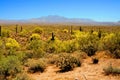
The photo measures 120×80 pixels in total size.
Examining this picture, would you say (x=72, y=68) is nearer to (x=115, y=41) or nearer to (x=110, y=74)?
(x=110, y=74)

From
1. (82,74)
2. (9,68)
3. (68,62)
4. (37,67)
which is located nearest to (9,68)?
(9,68)

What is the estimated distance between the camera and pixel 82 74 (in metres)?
12.2

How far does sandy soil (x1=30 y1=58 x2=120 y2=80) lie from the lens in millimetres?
11594

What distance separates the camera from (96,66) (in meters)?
13.9

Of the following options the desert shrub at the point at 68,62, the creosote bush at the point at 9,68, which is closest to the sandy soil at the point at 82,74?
the desert shrub at the point at 68,62

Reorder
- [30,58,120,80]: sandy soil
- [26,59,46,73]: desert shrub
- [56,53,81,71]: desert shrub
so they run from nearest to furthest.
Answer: [30,58,120,80]: sandy soil < [56,53,81,71]: desert shrub < [26,59,46,73]: desert shrub

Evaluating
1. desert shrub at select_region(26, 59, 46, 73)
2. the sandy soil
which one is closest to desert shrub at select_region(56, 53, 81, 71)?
the sandy soil

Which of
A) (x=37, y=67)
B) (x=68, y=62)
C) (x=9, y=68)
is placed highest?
(x=68, y=62)

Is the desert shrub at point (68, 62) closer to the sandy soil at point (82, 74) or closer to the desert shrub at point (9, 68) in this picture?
the sandy soil at point (82, 74)

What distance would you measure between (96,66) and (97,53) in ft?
13.9

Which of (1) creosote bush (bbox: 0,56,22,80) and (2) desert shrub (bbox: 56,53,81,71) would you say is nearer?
(1) creosote bush (bbox: 0,56,22,80)

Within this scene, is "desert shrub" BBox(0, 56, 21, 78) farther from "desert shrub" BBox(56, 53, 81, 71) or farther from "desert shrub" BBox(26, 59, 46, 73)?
"desert shrub" BBox(56, 53, 81, 71)

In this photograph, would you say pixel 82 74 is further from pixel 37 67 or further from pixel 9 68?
pixel 9 68

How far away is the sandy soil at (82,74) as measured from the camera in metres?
11.6
